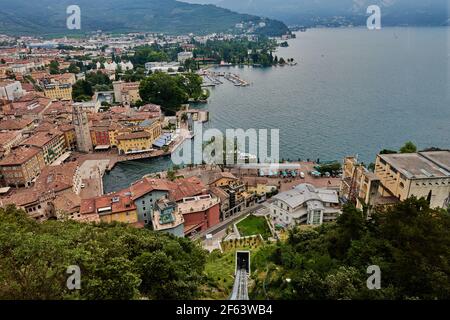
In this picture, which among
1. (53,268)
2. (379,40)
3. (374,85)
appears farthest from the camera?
(379,40)

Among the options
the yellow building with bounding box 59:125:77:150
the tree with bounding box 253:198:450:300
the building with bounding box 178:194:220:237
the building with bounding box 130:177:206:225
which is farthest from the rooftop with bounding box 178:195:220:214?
the yellow building with bounding box 59:125:77:150

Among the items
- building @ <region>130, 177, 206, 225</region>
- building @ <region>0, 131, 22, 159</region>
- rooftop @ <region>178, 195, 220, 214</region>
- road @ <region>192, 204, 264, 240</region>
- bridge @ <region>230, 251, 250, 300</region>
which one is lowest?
road @ <region>192, 204, 264, 240</region>

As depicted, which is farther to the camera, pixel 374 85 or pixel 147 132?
pixel 374 85

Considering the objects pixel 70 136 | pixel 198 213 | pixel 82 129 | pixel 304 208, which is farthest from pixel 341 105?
pixel 70 136

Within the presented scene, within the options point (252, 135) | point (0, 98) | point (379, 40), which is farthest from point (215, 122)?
point (379, 40)

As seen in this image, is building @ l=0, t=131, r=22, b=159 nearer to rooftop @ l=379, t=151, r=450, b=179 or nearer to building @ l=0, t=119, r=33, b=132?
building @ l=0, t=119, r=33, b=132

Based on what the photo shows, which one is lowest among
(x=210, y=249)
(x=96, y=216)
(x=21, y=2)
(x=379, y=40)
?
(x=210, y=249)
